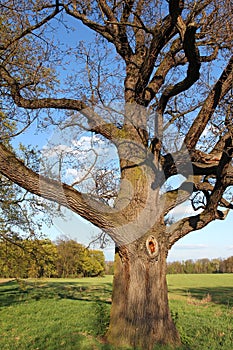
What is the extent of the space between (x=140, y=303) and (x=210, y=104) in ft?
13.9

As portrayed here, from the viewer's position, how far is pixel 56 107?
8.02 m

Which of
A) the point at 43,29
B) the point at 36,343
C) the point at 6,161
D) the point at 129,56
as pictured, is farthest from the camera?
the point at 129,56

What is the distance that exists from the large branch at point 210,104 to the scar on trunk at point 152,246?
216cm

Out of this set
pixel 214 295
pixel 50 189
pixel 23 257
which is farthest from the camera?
pixel 214 295

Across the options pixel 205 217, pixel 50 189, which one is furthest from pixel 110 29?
pixel 205 217

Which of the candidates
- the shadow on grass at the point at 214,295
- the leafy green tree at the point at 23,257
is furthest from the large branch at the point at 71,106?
the shadow on grass at the point at 214,295

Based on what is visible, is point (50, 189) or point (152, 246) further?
point (152, 246)

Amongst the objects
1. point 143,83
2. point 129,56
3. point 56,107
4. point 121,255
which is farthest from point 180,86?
point 121,255

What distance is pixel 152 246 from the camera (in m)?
6.78

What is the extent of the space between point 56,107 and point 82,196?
2.62 metres

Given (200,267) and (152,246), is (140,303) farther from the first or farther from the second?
(200,267)

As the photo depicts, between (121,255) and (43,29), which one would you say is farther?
(43,29)

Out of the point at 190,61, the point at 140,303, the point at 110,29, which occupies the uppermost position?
the point at 110,29

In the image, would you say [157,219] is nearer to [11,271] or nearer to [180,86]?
[180,86]
